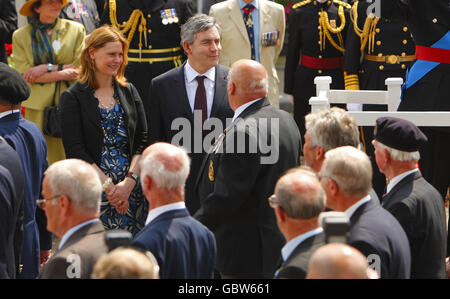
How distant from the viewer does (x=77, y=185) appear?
145 inches

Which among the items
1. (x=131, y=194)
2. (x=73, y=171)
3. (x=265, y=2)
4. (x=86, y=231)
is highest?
(x=265, y=2)

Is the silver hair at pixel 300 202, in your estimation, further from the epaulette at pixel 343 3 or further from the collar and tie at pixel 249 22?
the epaulette at pixel 343 3

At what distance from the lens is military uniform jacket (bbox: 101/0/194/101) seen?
7.38m

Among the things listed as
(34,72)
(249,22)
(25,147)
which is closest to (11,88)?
(25,147)

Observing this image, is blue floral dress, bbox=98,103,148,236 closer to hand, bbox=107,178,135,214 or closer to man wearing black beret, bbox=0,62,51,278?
hand, bbox=107,178,135,214

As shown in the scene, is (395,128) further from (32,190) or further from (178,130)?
(32,190)

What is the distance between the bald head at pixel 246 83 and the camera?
4980 millimetres

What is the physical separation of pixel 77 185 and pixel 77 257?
36 centimetres

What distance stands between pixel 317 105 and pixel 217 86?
1.07m

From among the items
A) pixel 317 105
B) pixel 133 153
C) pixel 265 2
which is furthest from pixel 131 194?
pixel 265 2

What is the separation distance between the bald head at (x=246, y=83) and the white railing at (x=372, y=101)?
17.9 inches

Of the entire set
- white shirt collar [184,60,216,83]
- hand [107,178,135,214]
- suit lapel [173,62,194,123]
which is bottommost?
hand [107,178,135,214]

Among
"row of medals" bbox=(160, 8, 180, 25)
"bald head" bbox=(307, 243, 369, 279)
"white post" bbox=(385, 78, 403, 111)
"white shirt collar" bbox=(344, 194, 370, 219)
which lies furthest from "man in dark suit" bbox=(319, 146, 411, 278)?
"row of medals" bbox=(160, 8, 180, 25)
